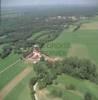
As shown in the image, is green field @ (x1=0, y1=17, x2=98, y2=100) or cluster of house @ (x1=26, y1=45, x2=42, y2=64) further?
cluster of house @ (x1=26, y1=45, x2=42, y2=64)

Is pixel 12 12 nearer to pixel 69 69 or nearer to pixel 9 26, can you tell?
pixel 9 26

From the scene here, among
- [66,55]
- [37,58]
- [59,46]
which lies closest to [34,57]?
[37,58]

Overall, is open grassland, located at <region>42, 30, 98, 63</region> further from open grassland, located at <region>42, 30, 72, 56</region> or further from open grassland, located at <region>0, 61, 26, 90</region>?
open grassland, located at <region>0, 61, 26, 90</region>

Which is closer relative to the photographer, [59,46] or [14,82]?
[14,82]

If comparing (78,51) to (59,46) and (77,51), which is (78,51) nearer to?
(77,51)

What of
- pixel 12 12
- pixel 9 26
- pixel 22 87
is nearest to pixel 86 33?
pixel 9 26

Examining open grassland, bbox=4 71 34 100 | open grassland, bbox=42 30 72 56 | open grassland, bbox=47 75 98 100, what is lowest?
open grassland, bbox=42 30 72 56

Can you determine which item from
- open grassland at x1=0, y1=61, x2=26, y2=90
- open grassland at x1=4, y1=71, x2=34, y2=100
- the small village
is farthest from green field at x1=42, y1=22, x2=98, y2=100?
open grassland at x1=0, y1=61, x2=26, y2=90

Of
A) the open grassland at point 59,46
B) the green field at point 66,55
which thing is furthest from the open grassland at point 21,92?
the open grassland at point 59,46

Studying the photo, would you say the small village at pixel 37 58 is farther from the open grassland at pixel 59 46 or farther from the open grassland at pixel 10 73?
the open grassland at pixel 59 46
